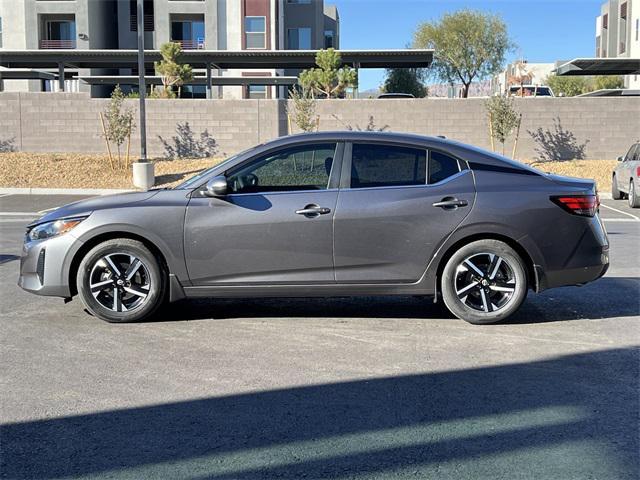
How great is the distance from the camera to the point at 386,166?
22.0 feet

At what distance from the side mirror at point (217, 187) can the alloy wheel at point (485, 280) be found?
2.14 m

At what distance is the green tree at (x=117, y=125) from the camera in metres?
24.5

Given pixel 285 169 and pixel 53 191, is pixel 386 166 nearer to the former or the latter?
pixel 285 169

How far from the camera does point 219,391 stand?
15.9 feet

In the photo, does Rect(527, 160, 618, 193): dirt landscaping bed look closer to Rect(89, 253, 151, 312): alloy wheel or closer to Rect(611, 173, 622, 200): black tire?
Rect(611, 173, 622, 200): black tire

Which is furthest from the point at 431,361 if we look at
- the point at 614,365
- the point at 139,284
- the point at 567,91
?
the point at 567,91

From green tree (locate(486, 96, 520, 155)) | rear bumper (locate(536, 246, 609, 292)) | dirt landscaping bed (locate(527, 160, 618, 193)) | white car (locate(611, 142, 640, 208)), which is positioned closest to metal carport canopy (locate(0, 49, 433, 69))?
green tree (locate(486, 96, 520, 155))

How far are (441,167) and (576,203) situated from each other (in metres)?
1.22

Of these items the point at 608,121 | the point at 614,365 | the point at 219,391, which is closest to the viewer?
the point at 219,391

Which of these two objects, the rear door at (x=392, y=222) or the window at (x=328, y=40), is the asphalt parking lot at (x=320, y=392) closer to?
the rear door at (x=392, y=222)

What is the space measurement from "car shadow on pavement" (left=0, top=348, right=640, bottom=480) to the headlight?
2388 mm

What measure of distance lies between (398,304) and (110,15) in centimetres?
5095

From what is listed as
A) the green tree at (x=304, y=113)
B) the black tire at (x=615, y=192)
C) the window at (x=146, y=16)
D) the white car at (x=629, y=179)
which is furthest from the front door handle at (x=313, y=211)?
the window at (x=146, y=16)

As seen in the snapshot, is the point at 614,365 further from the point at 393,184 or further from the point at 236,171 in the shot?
the point at 236,171
